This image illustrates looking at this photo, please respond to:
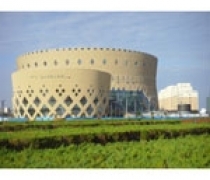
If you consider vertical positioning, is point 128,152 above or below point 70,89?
below

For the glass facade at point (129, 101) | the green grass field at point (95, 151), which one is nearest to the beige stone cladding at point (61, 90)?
the glass facade at point (129, 101)

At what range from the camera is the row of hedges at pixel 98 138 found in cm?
844

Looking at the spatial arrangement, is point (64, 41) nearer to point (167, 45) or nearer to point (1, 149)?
point (167, 45)

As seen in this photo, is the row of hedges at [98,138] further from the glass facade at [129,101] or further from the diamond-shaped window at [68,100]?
the diamond-shaped window at [68,100]

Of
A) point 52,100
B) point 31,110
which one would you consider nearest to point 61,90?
point 52,100

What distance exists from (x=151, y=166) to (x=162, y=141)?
1.06 m

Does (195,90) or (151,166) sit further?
(195,90)

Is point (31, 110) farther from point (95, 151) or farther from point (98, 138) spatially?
point (95, 151)

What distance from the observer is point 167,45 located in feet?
37.2

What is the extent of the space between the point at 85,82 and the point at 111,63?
3644mm

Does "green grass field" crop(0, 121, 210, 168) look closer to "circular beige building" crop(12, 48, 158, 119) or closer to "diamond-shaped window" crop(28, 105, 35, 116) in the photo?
"circular beige building" crop(12, 48, 158, 119)

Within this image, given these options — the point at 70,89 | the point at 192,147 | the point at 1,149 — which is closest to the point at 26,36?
the point at 1,149

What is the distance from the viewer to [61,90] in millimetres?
22797

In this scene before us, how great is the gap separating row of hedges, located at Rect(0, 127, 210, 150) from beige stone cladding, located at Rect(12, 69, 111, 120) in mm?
11979
